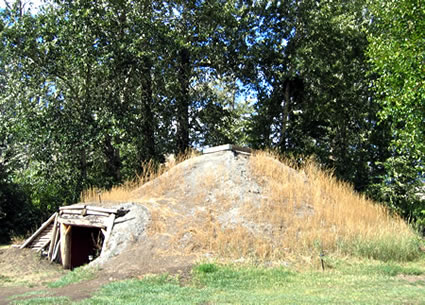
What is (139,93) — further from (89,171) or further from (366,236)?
(366,236)

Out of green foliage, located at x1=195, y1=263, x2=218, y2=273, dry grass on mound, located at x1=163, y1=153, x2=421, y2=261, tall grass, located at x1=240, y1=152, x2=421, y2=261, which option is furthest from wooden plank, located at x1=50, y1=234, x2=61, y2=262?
tall grass, located at x1=240, y1=152, x2=421, y2=261

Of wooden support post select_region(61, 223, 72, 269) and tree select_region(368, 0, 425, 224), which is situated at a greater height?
tree select_region(368, 0, 425, 224)

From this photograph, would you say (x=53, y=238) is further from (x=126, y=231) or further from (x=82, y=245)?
(x=126, y=231)

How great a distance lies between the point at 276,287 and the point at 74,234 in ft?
25.3

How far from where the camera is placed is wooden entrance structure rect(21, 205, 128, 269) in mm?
10820

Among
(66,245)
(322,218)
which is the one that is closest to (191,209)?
(322,218)

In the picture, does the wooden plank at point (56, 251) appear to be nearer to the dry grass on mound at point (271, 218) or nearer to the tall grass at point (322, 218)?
the dry grass on mound at point (271, 218)

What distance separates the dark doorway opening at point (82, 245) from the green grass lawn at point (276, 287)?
528cm

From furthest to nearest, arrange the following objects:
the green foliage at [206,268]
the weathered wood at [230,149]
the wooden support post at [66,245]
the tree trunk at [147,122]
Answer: the tree trunk at [147,122] → the weathered wood at [230,149] → the wooden support post at [66,245] → the green foliage at [206,268]

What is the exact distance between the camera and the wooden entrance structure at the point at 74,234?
10820 millimetres

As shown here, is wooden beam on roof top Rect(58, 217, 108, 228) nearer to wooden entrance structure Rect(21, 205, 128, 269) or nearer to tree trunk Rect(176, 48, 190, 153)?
wooden entrance structure Rect(21, 205, 128, 269)

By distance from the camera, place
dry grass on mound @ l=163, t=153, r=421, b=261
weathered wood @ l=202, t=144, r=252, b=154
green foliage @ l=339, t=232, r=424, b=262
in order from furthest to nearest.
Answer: weathered wood @ l=202, t=144, r=252, b=154 → green foliage @ l=339, t=232, r=424, b=262 → dry grass on mound @ l=163, t=153, r=421, b=261

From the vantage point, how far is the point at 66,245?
464 inches

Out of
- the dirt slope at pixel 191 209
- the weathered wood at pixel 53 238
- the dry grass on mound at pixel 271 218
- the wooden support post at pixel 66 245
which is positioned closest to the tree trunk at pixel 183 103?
the dirt slope at pixel 191 209
